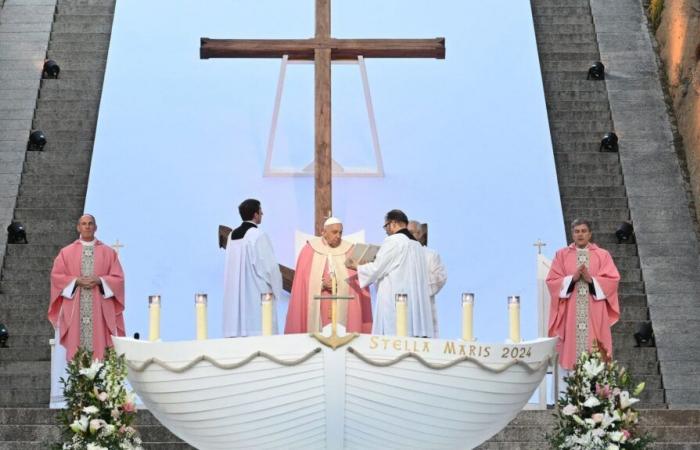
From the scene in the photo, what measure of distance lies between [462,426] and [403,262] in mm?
3755

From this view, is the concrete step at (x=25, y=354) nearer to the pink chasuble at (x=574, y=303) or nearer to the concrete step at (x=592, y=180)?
the pink chasuble at (x=574, y=303)

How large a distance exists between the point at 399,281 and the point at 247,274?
142cm

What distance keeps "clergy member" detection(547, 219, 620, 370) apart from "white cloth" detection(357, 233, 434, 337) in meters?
0.95

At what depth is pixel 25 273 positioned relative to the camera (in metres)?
15.9

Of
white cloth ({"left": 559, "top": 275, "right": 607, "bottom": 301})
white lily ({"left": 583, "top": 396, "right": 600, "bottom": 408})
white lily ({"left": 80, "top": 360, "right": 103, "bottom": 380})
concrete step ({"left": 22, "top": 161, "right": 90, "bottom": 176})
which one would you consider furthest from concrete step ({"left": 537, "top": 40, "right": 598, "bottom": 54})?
white lily ({"left": 80, "top": 360, "right": 103, "bottom": 380})

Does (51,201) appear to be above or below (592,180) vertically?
below

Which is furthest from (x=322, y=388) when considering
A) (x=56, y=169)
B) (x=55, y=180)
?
(x=56, y=169)

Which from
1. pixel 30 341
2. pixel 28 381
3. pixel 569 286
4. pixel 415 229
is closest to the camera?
pixel 569 286

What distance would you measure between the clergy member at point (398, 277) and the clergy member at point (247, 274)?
91 cm

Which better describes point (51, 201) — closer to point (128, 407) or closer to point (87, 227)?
point (87, 227)

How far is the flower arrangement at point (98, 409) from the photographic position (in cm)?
1005

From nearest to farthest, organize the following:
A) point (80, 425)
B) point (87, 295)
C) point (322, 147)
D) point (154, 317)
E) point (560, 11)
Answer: point (154, 317), point (80, 425), point (87, 295), point (322, 147), point (560, 11)

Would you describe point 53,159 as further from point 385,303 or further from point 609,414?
point 609,414

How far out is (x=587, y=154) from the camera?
56.5 ft
